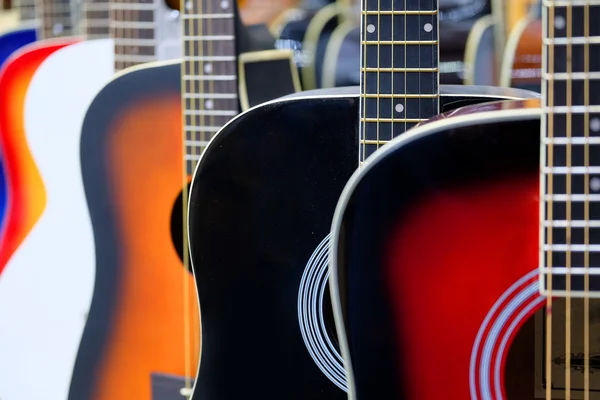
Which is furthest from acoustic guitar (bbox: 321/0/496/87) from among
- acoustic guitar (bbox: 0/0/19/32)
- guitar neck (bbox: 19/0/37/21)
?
acoustic guitar (bbox: 0/0/19/32)

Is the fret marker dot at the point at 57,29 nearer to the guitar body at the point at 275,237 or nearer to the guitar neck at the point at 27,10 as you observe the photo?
the guitar neck at the point at 27,10

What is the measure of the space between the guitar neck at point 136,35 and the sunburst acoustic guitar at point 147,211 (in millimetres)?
186

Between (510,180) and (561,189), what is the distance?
0.04 m

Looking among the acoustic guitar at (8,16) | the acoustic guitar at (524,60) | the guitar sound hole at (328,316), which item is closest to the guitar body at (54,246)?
the guitar sound hole at (328,316)

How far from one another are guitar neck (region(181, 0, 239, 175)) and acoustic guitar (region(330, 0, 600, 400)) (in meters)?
0.45

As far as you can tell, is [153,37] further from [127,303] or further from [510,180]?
[510,180]

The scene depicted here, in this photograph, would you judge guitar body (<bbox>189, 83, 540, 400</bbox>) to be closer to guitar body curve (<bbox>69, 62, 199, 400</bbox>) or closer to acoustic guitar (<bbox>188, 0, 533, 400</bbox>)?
acoustic guitar (<bbox>188, 0, 533, 400</bbox>)

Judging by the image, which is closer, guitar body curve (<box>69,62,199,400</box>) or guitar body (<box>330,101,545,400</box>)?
guitar body (<box>330,101,545,400</box>)

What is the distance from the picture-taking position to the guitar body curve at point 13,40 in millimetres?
1928

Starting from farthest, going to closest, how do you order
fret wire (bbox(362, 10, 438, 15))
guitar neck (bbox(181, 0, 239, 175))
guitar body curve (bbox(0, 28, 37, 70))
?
guitar body curve (bbox(0, 28, 37, 70)) → guitar neck (bbox(181, 0, 239, 175)) → fret wire (bbox(362, 10, 438, 15))

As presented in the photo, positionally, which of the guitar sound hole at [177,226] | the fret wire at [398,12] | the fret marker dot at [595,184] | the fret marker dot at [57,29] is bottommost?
the guitar sound hole at [177,226]

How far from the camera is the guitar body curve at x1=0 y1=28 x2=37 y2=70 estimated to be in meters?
1.93

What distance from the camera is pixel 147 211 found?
1.32 metres

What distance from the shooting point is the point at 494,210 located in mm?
804
